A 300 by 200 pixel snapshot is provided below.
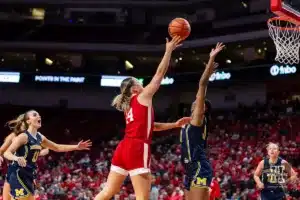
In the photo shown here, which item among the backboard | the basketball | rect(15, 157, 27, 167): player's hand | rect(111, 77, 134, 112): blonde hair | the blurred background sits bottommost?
rect(15, 157, 27, 167): player's hand

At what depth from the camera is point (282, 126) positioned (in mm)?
22484

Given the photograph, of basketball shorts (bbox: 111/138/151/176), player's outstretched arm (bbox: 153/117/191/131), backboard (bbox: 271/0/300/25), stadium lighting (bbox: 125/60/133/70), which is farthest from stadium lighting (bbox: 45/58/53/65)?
basketball shorts (bbox: 111/138/151/176)

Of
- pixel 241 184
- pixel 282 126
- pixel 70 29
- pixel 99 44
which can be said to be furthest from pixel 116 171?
pixel 70 29

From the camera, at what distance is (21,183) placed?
24.1ft

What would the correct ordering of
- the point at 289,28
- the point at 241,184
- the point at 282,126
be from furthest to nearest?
the point at 282,126 < the point at 241,184 < the point at 289,28

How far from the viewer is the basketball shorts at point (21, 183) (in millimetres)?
7316

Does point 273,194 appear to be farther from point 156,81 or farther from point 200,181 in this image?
point 156,81

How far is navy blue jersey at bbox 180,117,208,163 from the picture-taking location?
6594mm

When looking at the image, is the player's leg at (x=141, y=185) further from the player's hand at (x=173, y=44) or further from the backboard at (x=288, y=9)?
the backboard at (x=288, y=9)

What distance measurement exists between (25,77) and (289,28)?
2120 cm

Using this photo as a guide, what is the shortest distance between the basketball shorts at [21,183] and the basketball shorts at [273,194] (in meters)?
3.79

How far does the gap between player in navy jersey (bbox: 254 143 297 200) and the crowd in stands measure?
17.0 ft

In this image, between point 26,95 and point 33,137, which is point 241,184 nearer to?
point 33,137

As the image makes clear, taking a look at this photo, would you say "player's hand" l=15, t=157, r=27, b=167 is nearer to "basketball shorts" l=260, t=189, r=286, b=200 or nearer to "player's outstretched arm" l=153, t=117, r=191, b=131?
"player's outstretched arm" l=153, t=117, r=191, b=131
